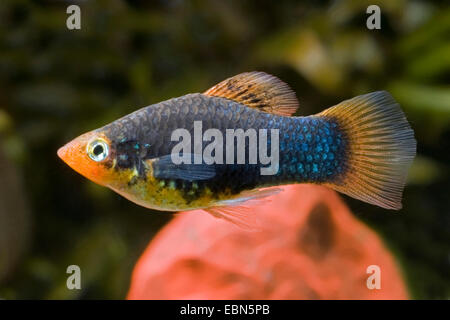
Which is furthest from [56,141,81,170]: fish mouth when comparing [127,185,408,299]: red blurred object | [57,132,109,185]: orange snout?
[127,185,408,299]: red blurred object

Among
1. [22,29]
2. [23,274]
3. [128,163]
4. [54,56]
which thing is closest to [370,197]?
[128,163]

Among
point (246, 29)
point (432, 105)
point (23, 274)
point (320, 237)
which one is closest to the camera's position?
point (246, 29)

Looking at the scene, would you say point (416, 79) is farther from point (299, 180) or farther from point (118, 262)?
point (118, 262)

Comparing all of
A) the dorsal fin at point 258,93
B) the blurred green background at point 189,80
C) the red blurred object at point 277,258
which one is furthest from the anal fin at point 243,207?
the red blurred object at point 277,258

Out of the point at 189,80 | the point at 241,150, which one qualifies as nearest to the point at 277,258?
the point at 189,80

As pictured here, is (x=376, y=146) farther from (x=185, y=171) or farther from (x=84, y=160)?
(x=84, y=160)

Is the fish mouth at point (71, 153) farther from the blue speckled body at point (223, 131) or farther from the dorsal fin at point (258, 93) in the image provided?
the dorsal fin at point (258, 93)
